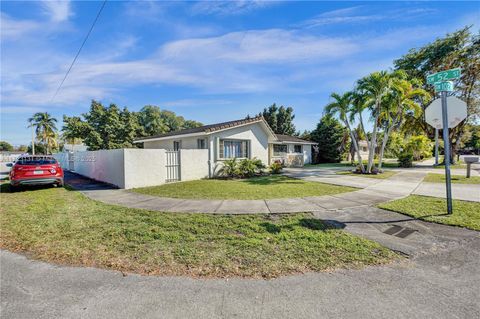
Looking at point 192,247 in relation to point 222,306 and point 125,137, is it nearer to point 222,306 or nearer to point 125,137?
point 222,306

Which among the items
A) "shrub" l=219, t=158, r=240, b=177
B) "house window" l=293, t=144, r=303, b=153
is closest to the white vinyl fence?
"shrub" l=219, t=158, r=240, b=177

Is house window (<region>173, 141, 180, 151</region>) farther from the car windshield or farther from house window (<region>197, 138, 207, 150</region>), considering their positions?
the car windshield

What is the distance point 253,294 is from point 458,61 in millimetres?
29465

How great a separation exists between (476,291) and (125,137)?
3164 centimetres

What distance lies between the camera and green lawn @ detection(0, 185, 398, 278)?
3.35 metres

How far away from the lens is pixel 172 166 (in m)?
11.8

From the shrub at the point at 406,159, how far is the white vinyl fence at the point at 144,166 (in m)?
18.7

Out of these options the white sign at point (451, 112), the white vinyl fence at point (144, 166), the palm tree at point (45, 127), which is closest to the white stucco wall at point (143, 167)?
the white vinyl fence at point (144, 166)

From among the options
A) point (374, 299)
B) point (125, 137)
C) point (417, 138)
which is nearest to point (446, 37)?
point (417, 138)

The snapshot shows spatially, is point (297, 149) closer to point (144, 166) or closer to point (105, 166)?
point (144, 166)

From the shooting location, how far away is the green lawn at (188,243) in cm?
335

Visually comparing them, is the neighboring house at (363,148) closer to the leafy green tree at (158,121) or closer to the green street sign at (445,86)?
the leafy green tree at (158,121)

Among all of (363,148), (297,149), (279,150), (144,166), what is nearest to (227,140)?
(144,166)

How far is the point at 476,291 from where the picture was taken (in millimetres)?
2674
